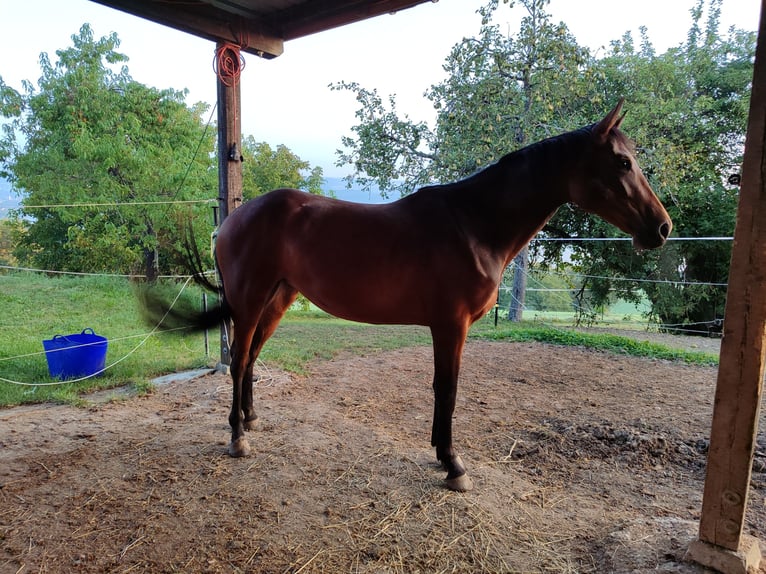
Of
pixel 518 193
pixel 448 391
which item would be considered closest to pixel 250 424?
pixel 448 391

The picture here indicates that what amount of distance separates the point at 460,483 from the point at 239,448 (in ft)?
4.24

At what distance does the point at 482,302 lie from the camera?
2344 millimetres

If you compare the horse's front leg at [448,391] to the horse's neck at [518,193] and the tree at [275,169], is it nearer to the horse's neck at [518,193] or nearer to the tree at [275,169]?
the horse's neck at [518,193]

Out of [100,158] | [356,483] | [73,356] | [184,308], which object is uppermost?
[100,158]

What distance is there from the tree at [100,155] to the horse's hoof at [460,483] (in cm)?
792

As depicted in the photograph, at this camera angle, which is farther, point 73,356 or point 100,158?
point 100,158

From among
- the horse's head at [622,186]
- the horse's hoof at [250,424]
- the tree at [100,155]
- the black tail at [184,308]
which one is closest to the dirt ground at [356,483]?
the horse's hoof at [250,424]

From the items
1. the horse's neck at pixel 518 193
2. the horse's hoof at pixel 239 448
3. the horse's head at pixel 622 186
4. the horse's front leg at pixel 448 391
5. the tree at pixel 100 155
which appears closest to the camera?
the horse's head at pixel 622 186

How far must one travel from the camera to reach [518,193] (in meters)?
2.30

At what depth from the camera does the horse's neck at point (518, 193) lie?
7.29 feet

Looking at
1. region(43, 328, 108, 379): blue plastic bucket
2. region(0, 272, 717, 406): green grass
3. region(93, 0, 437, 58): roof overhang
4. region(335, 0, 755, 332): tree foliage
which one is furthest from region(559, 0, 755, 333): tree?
region(43, 328, 108, 379): blue plastic bucket

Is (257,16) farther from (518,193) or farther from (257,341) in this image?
(518,193)

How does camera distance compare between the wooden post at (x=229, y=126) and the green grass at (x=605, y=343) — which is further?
the green grass at (x=605, y=343)

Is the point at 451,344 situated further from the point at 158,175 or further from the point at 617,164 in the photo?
the point at 158,175
